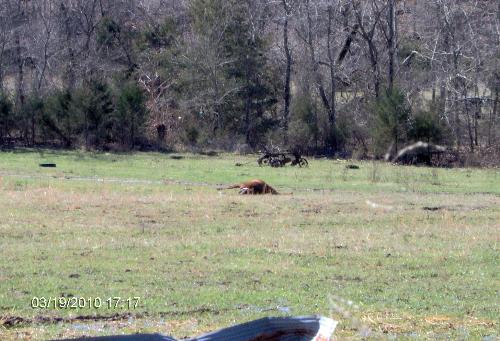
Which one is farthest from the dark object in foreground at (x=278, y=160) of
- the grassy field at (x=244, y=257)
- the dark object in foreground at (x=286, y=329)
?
the dark object in foreground at (x=286, y=329)

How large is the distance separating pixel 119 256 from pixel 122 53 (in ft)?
148

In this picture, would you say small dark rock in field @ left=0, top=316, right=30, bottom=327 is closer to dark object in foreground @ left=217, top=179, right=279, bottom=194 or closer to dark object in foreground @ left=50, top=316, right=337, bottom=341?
dark object in foreground @ left=50, top=316, right=337, bottom=341

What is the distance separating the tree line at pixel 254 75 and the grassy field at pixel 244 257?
1908 cm

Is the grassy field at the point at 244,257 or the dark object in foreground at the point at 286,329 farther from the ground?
the dark object in foreground at the point at 286,329

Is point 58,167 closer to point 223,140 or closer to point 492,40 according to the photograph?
point 223,140

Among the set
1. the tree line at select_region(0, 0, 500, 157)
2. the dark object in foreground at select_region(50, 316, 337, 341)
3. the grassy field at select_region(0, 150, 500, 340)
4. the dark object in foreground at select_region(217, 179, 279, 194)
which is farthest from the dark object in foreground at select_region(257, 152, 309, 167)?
the dark object in foreground at select_region(50, 316, 337, 341)

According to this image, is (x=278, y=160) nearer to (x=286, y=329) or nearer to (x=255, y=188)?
(x=255, y=188)

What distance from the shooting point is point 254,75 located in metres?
50.9

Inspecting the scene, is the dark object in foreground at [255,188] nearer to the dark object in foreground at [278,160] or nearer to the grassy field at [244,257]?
the grassy field at [244,257]

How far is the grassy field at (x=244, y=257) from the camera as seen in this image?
9180 mm

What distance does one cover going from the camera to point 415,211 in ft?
67.8

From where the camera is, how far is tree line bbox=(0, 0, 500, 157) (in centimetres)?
4622

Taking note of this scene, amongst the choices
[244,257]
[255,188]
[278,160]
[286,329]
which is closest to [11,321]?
[286,329]

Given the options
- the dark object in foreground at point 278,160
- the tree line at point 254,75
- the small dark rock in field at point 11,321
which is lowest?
the small dark rock in field at point 11,321
